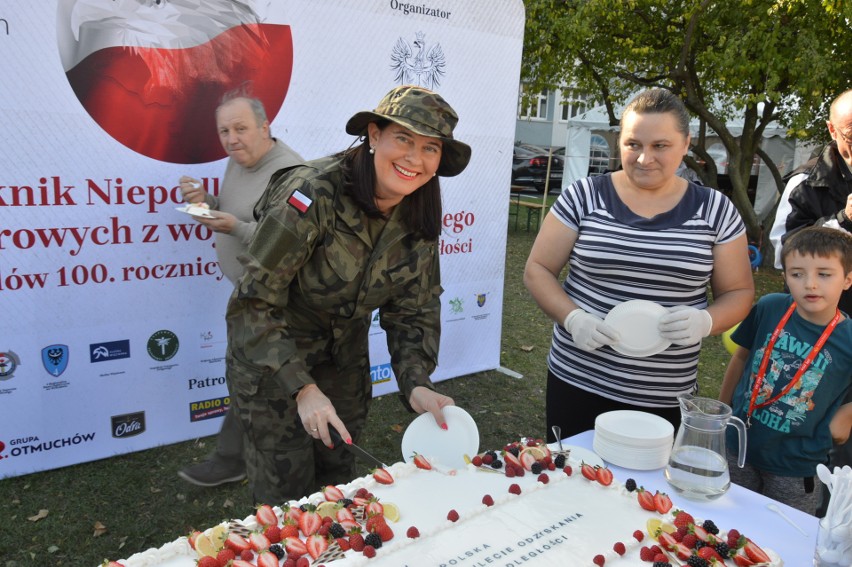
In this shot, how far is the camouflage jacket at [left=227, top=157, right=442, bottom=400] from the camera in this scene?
1765 mm

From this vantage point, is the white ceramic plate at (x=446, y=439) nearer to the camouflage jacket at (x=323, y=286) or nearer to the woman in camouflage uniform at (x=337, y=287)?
the woman in camouflage uniform at (x=337, y=287)

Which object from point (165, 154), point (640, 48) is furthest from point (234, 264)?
point (640, 48)

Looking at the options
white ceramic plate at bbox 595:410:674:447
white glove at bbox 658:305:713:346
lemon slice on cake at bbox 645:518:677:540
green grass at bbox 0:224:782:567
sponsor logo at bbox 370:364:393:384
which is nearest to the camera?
lemon slice on cake at bbox 645:518:677:540

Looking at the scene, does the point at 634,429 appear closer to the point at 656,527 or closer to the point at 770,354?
the point at 656,527

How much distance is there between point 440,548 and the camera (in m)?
1.29

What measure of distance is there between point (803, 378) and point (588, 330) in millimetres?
646

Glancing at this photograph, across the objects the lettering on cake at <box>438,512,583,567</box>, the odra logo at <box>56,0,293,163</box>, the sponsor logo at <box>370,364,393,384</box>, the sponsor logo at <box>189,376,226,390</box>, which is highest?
the odra logo at <box>56,0,293,163</box>

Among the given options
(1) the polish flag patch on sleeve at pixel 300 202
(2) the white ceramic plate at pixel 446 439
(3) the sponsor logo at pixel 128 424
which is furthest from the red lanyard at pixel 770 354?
(3) the sponsor logo at pixel 128 424

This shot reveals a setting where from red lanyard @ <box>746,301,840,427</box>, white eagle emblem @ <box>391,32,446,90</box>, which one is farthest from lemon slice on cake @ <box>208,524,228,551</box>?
white eagle emblem @ <box>391,32,446,90</box>

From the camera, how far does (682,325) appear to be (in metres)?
1.74

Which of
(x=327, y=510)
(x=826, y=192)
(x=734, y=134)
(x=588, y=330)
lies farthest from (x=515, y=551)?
(x=734, y=134)

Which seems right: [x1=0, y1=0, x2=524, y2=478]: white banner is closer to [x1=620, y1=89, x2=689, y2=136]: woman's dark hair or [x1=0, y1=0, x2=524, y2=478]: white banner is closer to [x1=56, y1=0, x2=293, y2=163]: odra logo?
[x1=56, y1=0, x2=293, y2=163]: odra logo

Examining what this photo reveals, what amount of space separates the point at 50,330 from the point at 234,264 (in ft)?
2.97

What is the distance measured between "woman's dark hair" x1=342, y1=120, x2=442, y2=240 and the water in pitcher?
3.03ft
